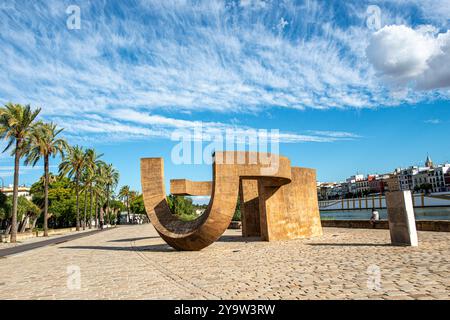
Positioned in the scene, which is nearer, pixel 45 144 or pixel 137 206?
pixel 45 144

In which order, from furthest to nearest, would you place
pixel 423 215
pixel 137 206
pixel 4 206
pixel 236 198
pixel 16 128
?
pixel 137 206 → pixel 423 215 → pixel 4 206 → pixel 16 128 → pixel 236 198

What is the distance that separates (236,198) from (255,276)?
5244 mm

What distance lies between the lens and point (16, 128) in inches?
1021

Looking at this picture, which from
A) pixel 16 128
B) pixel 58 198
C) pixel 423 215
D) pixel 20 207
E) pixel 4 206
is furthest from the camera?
pixel 58 198

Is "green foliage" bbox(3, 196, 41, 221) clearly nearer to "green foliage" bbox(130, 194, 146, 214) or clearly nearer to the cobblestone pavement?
the cobblestone pavement

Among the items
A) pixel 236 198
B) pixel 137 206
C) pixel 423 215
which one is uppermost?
pixel 137 206

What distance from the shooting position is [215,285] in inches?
301

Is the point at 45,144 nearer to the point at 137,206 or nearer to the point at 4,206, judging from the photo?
the point at 4,206

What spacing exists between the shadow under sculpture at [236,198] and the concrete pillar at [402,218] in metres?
4.46

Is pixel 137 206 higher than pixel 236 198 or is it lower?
higher

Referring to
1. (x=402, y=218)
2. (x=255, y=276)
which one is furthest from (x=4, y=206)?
(x=402, y=218)

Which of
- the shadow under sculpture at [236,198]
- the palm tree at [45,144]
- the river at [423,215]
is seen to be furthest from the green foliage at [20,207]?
the river at [423,215]

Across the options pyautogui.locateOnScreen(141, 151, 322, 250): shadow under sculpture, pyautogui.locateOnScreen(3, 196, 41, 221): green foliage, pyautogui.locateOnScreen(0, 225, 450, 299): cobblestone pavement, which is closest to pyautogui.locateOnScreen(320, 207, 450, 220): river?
pyautogui.locateOnScreen(141, 151, 322, 250): shadow under sculpture
